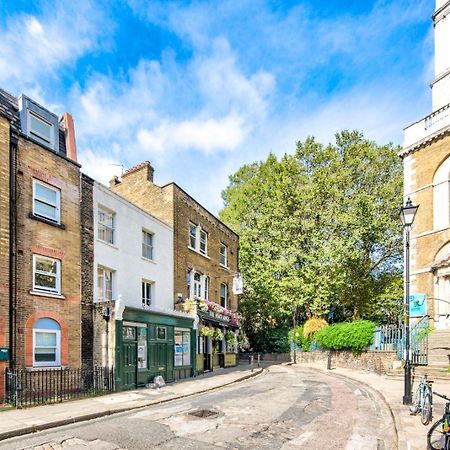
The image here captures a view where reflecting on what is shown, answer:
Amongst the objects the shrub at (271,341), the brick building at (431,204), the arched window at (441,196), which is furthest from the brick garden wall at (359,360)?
the arched window at (441,196)

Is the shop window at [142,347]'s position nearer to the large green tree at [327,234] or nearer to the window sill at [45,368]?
the window sill at [45,368]

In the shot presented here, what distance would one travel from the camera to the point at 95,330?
15.6 meters

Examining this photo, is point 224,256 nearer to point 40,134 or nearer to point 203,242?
point 203,242

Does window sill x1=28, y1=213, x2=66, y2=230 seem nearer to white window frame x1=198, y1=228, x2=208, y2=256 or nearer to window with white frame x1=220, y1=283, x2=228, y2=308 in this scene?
white window frame x1=198, y1=228, x2=208, y2=256

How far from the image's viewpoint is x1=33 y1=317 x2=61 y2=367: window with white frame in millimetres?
13375

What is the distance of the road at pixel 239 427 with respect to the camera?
318 inches

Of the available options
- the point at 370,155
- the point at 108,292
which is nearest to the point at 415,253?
the point at 370,155

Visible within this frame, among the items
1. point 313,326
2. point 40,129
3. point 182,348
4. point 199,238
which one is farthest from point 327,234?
point 40,129

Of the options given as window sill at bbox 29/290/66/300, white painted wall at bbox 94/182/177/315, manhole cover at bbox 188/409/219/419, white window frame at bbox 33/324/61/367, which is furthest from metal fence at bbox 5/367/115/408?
manhole cover at bbox 188/409/219/419

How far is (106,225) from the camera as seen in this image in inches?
689

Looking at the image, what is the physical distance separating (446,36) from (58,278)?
25916 mm

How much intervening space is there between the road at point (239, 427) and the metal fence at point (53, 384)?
119 inches

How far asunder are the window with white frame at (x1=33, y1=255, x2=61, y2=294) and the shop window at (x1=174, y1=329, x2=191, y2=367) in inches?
275

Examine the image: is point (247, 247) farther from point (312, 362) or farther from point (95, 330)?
point (95, 330)
